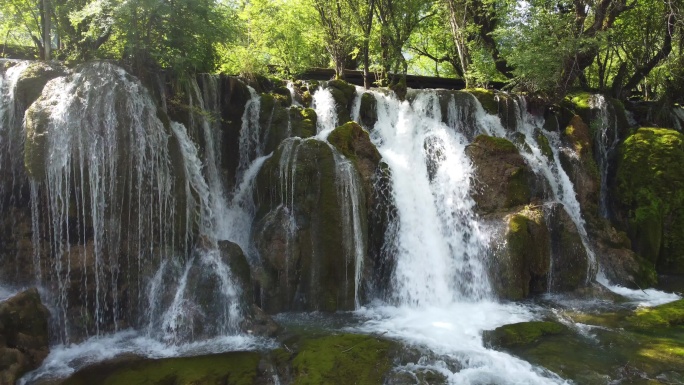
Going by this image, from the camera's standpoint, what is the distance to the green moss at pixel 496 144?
1278 centimetres

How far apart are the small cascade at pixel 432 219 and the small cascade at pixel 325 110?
1.46 m

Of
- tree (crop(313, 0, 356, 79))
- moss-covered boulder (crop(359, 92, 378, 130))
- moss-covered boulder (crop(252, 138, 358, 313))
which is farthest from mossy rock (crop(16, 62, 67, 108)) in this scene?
tree (crop(313, 0, 356, 79))

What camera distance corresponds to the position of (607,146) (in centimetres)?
1625

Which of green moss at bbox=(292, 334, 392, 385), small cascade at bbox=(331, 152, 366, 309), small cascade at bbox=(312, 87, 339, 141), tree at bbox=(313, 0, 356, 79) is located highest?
tree at bbox=(313, 0, 356, 79)

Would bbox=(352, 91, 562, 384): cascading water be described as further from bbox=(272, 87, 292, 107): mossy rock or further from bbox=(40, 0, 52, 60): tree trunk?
bbox=(40, 0, 52, 60): tree trunk

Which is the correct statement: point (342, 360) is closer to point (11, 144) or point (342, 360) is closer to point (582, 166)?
point (11, 144)

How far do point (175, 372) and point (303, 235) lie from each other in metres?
4.18

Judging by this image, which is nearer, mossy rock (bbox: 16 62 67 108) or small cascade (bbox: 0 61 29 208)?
small cascade (bbox: 0 61 29 208)

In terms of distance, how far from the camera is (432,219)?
1198 cm

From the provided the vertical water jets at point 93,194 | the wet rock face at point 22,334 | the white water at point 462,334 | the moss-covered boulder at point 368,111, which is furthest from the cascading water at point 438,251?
the wet rock face at point 22,334

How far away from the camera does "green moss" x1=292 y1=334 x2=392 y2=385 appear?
6859 millimetres

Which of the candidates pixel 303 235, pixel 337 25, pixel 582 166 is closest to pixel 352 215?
pixel 303 235

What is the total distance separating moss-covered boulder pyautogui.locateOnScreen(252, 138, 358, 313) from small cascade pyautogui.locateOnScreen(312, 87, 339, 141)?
2971 millimetres

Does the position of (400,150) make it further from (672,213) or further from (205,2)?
(672,213)
